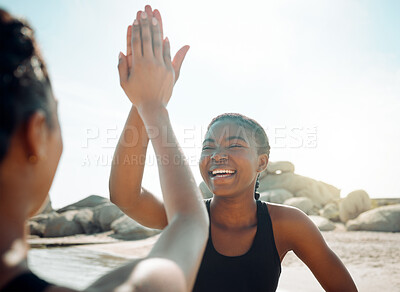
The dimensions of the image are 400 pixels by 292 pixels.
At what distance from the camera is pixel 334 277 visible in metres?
2.40

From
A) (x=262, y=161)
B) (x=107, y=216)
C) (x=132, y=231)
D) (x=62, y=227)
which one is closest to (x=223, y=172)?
(x=262, y=161)

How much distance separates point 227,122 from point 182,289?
205 cm

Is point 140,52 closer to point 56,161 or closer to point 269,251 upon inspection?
point 56,161

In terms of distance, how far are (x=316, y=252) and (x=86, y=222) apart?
23.1m

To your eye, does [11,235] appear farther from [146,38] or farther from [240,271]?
[240,271]

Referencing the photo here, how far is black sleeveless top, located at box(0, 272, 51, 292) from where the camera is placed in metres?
0.66

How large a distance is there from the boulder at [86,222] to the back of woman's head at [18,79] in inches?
954

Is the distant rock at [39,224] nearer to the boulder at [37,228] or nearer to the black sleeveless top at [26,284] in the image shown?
the boulder at [37,228]

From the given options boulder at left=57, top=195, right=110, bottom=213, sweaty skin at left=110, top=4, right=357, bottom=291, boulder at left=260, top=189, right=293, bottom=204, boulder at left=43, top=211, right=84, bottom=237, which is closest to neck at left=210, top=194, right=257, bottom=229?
sweaty skin at left=110, top=4, right=357, bottom=291

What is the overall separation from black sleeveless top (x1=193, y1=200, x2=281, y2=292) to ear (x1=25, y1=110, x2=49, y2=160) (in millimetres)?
1714

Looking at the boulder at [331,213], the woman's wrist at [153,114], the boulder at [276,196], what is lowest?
the boulder at [331,213]

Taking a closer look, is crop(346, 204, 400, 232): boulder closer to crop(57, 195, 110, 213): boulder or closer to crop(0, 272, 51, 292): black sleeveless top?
crop(0, 272, 51, 292): black sleeveless top

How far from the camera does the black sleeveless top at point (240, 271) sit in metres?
2.14

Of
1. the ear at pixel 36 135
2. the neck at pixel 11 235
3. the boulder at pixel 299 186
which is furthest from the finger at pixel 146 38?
the boulder at pixel 299 186
